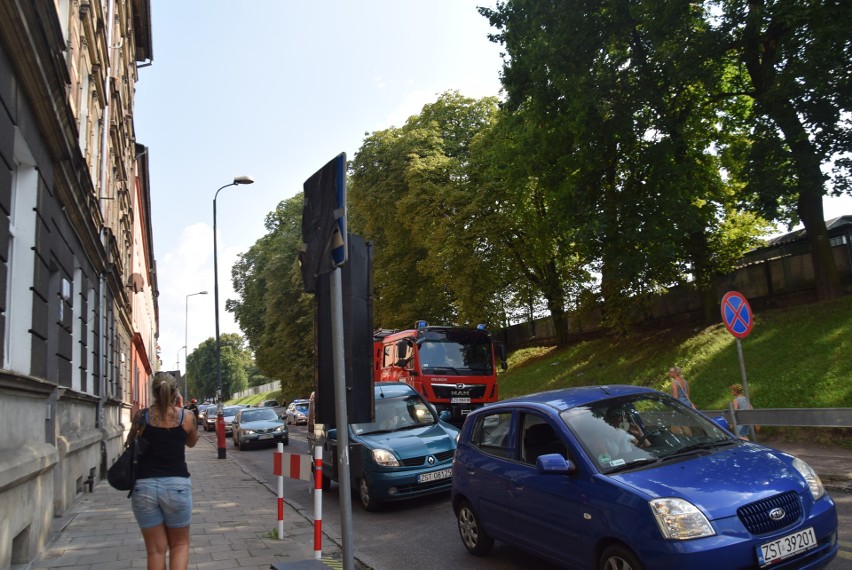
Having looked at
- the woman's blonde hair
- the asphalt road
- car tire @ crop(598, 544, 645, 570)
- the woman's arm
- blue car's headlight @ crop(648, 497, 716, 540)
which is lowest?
the asphalt road

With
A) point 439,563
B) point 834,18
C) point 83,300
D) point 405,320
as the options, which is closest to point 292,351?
point 405,320

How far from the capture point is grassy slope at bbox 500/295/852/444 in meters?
14.6

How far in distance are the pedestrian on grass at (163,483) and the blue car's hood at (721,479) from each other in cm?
317

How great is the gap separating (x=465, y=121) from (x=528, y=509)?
31.6 m

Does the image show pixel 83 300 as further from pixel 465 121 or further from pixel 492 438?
pixel 465 121

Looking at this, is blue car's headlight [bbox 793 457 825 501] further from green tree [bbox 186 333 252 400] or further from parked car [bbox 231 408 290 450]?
green tree [bbox 186 333 252 400]

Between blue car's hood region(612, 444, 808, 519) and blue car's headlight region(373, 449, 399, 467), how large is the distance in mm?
5300

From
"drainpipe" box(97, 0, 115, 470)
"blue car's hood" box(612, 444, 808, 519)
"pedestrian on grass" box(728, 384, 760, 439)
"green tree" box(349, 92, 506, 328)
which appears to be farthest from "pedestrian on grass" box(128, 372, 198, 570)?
"green tree" box(349, 92, 506, 328)

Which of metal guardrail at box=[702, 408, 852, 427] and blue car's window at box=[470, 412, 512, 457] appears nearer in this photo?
blue car's window at box=[470, 412, 512, 457]

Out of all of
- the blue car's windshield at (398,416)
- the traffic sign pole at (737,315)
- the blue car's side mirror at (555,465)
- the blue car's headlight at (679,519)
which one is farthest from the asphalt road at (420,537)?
the traffic sign pole at (737,315)

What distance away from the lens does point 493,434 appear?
679 centimetres

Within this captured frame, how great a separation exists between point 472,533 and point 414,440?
3.59 m

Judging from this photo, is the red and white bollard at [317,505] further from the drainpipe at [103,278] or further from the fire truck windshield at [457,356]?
the fire truck windshield at [457,356]

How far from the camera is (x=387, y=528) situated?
29.3 ft
